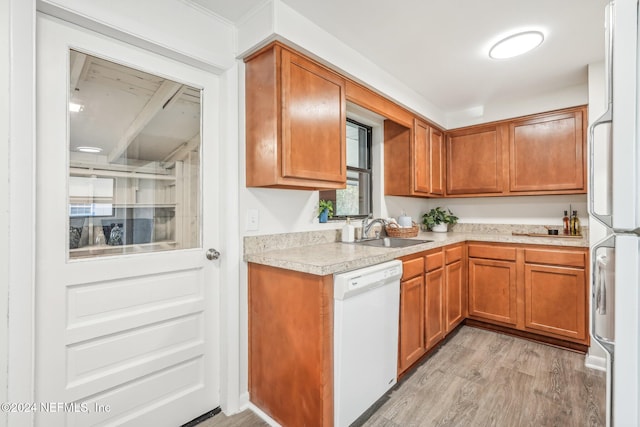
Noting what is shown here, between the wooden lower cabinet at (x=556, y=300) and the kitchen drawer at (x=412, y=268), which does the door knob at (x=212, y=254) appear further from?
the wooden lower cabinet at (x=556, y=300)

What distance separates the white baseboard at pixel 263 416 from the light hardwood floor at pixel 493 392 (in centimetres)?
3

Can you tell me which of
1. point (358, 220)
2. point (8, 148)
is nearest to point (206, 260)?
point (8, 148)

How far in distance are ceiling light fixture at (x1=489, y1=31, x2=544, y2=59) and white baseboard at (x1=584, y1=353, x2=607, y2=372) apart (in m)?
2.32

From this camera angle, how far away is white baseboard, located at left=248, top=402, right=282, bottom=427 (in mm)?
1727

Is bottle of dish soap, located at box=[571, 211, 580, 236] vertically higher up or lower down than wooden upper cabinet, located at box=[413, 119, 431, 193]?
lower down

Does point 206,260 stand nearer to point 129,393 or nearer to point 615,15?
point 129,393

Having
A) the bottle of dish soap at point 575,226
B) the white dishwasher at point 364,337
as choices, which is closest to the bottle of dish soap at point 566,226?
the bottle of dish soap at point 575,226

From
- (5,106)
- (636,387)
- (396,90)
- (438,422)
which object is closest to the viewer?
(636,387)

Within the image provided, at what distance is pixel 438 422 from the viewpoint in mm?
1734

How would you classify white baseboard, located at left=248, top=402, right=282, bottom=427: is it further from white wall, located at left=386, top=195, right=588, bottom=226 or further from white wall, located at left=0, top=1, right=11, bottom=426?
white wall, located at left=386, top=195, right=588, bottom=226

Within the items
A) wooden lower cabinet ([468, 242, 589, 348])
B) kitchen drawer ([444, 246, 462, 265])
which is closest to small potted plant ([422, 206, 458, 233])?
wooden lower cabinet ([468, 242, 589, 348])

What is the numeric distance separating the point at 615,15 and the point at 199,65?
1790 mm

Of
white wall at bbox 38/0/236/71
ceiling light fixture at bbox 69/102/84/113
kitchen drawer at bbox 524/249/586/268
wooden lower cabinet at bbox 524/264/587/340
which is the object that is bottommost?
wooden lower cabinet at bbox 524/264/587/340

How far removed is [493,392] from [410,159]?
199cm
